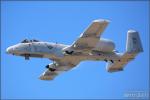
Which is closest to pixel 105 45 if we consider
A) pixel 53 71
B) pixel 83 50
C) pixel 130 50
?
pixel 83 50

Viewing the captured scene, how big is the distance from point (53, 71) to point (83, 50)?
9.80 meters

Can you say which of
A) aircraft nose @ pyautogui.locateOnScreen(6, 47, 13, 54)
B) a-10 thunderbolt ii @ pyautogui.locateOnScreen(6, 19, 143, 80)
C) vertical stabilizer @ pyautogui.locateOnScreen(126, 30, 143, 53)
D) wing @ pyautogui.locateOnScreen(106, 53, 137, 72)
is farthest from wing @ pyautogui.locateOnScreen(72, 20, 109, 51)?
aircraft nose @ pyautogui.locateOnScreen(6, 47, 13, 54)

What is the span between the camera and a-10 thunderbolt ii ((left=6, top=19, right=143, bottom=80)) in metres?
60.7

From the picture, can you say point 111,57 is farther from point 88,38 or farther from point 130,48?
point 88,38

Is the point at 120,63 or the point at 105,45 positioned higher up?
the point at 105,45

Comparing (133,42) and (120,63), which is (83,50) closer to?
(120,63)

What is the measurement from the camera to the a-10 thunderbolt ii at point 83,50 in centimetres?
6072

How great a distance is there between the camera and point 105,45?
209 ft

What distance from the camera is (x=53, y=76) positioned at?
73062mm

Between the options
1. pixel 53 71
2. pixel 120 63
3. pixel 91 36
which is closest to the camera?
pixel 91 36

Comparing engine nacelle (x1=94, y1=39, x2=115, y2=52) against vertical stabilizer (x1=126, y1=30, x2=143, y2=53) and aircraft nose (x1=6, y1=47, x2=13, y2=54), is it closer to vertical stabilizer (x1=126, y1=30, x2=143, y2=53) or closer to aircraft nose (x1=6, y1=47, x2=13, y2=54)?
vertical stabilizer (x1=126, y1=30, x2=143, y2=53)

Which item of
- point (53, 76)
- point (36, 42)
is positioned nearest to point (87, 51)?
point (36, 42)

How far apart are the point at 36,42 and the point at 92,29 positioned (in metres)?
9.24

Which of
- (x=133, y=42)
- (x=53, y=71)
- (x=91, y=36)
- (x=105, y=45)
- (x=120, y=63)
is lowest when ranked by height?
(x=53, y=71)
